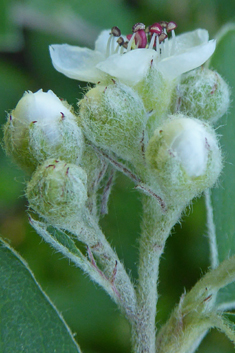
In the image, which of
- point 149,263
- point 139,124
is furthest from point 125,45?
point 149,263

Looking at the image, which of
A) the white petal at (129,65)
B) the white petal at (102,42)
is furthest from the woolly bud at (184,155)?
the white petal at (102,42)

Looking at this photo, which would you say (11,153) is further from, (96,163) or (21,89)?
(21,89)

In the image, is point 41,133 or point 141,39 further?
point 141,39

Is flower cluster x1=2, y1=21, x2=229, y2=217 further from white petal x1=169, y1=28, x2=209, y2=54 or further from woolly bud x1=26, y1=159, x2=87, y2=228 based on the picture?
white petal x1=169, y1=28, x2=209, y2=54

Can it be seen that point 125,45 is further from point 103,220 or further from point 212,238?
point 103,220

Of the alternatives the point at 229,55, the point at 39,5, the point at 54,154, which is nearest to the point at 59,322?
the point at 54,154

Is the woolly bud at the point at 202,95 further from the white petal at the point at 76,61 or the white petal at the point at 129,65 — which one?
the white petal at the point at 76,61
